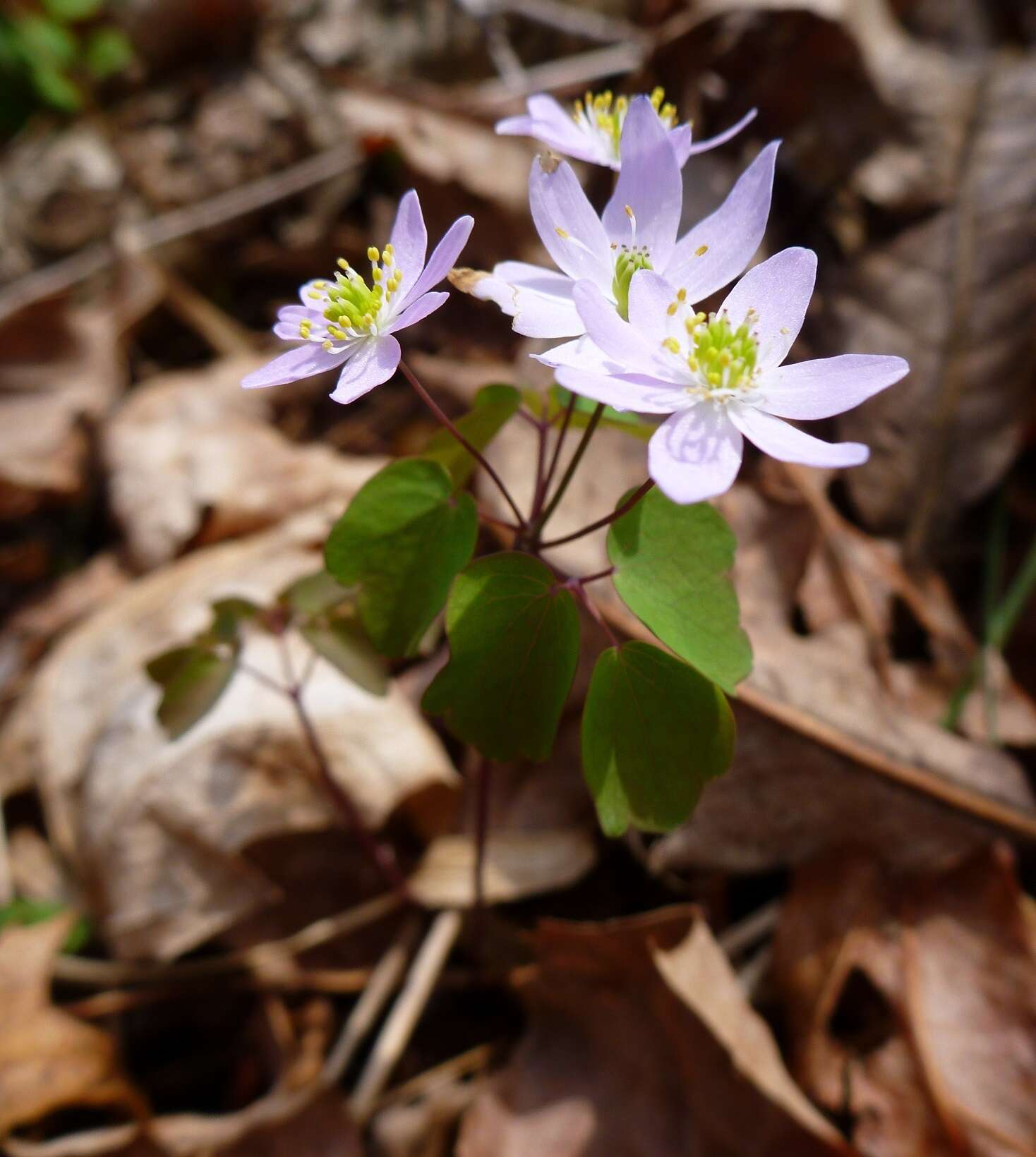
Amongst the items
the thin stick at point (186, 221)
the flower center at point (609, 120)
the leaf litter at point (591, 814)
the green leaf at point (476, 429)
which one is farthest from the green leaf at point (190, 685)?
the thin stick at point (186, 221)

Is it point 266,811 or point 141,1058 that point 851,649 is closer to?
point 266,811

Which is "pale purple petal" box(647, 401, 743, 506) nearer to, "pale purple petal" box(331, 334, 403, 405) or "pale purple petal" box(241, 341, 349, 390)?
"pale purple petal" box(331, 334, 403, 405)

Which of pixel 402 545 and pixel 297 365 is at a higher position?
pixel 297 365

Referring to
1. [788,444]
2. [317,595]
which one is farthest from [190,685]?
[788,444]

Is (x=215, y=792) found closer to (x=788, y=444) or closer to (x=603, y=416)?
(x=603, y=416)

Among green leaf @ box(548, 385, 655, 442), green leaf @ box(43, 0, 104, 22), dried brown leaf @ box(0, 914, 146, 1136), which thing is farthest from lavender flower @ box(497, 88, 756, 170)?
green leaf @ box(43, 0, 104, 22)

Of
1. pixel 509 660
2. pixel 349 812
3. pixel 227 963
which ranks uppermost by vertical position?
pixel 509 660

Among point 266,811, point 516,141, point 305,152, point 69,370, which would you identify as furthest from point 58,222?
point 266,811

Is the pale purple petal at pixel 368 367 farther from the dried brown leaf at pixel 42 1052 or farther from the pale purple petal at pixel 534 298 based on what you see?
the dried brown leaf at pixel 42 1052
